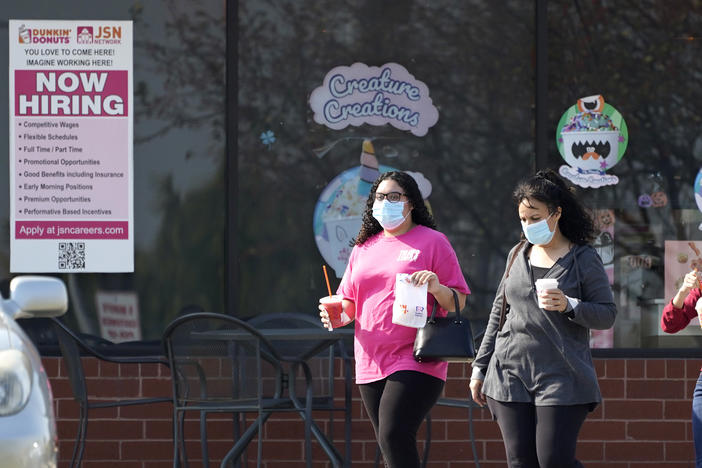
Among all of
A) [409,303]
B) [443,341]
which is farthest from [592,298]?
[409,303]

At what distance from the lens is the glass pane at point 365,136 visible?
877 cm

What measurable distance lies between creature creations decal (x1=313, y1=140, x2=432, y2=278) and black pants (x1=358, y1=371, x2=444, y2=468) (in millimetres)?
2488

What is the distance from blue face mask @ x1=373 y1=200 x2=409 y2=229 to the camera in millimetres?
6496

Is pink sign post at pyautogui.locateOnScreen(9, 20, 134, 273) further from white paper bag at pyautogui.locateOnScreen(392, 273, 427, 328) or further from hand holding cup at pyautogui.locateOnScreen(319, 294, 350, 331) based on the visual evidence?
white paper bag at pyautogui.locateOnScreen(392, 273, 427, 328)

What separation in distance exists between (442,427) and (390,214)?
2574mm

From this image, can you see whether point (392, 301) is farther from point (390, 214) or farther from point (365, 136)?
point (365, 136)

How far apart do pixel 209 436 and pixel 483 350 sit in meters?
2.95

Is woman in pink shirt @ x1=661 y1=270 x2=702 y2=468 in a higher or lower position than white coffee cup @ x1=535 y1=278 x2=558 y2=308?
lower

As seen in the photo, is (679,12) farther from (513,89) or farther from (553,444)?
(553,444)

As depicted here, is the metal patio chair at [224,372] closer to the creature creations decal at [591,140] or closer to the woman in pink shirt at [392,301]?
the woman in pink shirt at [392,301]

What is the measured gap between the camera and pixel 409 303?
20.2 feet

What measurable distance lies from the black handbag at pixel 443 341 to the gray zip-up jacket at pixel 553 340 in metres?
0.20

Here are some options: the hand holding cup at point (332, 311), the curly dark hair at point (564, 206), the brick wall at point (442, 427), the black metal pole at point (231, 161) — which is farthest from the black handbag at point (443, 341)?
the black metal pole at point (231, 161)

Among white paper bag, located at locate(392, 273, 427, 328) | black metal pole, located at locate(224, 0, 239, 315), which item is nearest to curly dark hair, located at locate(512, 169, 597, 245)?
white paper bag, located at locate(392, 273, 427, 328)
